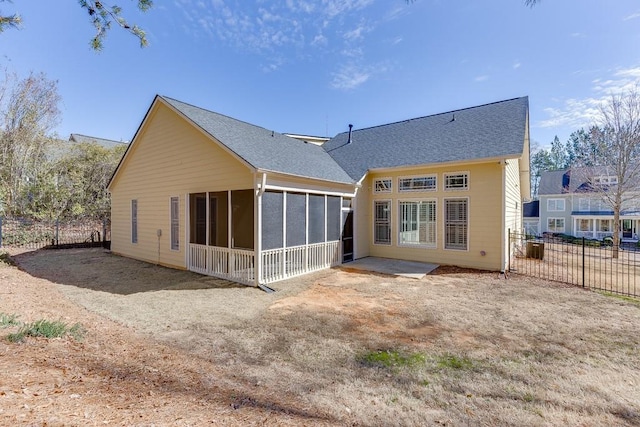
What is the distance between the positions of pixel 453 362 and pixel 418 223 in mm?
7711

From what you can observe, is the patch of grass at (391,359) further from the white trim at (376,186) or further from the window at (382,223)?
the white trim at (376,186)

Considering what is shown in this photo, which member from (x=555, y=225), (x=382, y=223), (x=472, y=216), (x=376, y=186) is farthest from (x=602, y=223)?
(x=376, y=186)

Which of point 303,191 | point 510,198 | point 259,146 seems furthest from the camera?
point 510,198

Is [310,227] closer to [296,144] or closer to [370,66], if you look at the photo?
[296,144]

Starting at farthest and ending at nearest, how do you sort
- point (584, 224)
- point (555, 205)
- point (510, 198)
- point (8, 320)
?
point (555, 205) → point (584, 224) → point (510, 198) → point (8, 320)

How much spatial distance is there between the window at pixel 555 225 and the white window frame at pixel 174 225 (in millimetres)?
36520

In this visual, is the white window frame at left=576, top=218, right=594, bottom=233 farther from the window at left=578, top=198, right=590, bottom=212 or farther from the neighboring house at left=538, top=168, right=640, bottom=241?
the window at left=578, top=198, right=590, bottom=212

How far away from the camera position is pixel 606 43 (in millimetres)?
9852

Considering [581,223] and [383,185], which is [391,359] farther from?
[581,223]

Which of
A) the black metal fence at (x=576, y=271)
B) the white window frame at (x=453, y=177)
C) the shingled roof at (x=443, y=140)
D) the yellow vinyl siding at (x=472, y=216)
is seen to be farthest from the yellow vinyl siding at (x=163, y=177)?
the black metal fence at (x=576, y=271)

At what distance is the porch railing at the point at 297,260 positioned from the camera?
26.3 ft

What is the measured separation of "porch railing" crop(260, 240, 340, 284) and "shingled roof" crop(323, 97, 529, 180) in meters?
3.42

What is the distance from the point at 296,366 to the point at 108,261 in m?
10.8

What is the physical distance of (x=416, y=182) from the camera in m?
11.1
